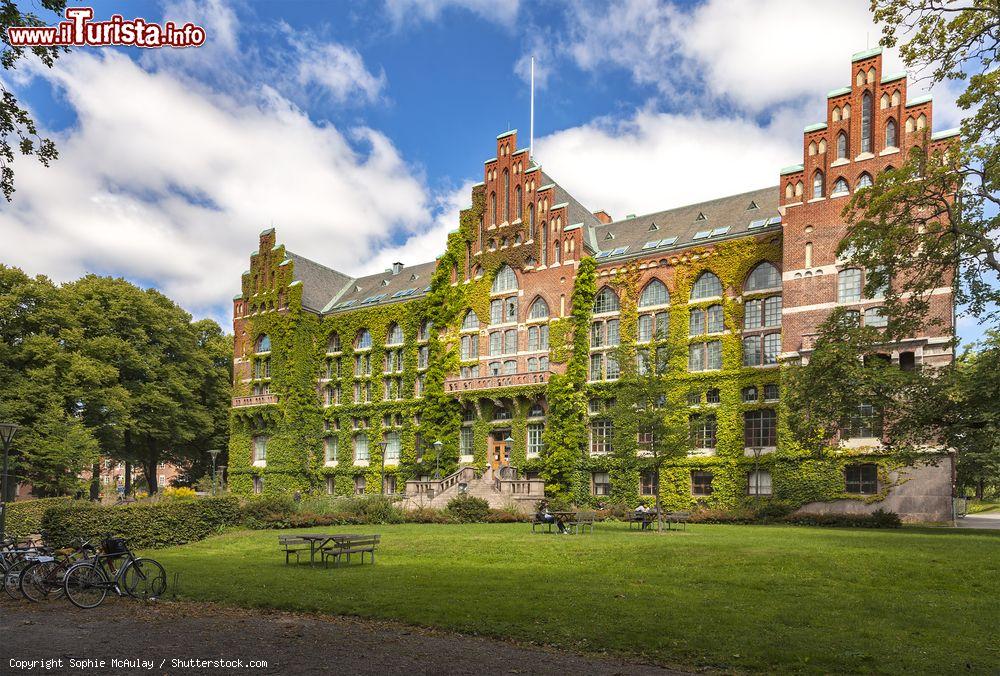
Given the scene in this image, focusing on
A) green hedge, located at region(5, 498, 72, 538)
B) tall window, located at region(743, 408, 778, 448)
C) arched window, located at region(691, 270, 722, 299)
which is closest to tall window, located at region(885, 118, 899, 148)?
arched window, located at region(691, 270, 722, 299)

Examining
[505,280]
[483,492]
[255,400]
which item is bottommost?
[483,492]

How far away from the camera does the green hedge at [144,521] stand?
24.8m

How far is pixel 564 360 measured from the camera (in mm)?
46750

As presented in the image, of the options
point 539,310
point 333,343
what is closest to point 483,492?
point 539,310

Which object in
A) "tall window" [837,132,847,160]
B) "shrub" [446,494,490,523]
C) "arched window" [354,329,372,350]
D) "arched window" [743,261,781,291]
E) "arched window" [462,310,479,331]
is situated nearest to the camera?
"shrub" [446,494,490,523]

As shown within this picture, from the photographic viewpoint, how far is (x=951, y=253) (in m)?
21.5

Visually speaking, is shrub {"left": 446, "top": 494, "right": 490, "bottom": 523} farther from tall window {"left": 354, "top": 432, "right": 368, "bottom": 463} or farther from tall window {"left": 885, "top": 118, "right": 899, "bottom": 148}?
tall window {"left": 885, "top": 118, "right": 899, "bottom": 148}

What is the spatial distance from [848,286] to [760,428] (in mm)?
8773

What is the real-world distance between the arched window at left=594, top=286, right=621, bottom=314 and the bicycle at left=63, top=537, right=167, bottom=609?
115ft

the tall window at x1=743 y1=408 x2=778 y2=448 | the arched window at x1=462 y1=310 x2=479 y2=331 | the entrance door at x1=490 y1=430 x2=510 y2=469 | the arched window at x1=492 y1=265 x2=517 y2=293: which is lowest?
the entrance door at x1=490 y1=430 x2=510 y2=469

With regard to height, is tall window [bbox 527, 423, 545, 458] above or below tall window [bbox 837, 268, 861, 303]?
below

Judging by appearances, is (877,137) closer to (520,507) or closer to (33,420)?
(520,507)

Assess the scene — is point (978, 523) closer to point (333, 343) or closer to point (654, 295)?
point (654, 295)

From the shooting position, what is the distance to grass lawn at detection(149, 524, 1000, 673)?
11.3 m
